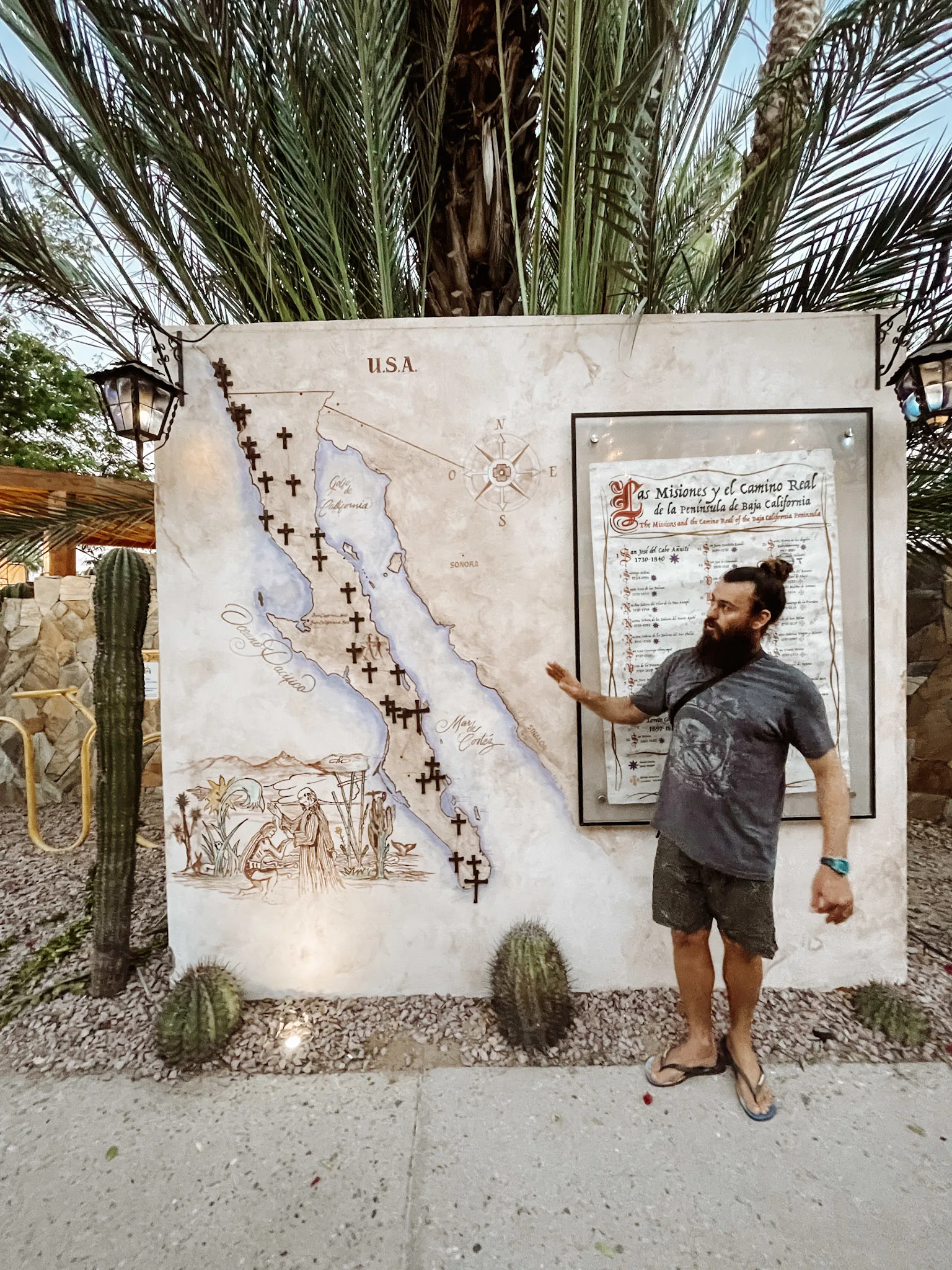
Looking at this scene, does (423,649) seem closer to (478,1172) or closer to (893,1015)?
(478,1172)

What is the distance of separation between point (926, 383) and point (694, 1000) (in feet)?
8.72

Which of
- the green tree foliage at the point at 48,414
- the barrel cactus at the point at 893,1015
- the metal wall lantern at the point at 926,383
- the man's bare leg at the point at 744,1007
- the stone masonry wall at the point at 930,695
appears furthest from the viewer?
the green tree foliage at the point at 48,414

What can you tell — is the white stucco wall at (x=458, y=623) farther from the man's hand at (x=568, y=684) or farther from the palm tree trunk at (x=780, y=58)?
the palm tree trunk at (x=780, y=58)

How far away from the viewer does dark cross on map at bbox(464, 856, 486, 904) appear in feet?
8.17

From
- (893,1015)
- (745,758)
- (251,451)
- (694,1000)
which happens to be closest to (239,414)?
(251,451)

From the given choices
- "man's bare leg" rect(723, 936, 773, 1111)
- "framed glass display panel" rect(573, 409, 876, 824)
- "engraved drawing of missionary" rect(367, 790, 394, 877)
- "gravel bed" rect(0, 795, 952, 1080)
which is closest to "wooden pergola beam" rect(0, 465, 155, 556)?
"engraved drawing of missionary" rect(367, 790, 394, 877)

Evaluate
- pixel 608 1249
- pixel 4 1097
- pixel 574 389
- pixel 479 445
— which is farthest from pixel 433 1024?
pixel 574 389

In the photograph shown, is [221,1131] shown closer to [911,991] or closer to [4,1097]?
[4,1097]

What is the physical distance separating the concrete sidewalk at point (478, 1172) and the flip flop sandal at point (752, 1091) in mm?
28

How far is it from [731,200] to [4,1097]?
17.0 ft

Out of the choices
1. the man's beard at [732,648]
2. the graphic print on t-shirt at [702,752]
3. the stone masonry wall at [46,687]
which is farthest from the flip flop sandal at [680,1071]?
the stone masonry wall at [46,687]

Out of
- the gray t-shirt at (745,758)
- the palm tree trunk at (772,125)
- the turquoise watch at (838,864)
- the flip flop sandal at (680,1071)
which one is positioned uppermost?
the palm tree trunk at (772,125)

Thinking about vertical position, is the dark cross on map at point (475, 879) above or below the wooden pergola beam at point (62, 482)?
below

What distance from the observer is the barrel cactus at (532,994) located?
2.25m
